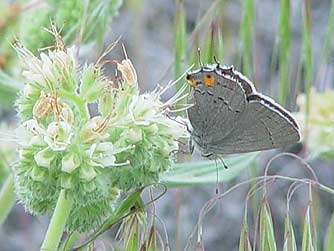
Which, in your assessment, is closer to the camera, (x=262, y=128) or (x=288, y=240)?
(x=288, y=240)

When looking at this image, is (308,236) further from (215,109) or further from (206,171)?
(206,171)

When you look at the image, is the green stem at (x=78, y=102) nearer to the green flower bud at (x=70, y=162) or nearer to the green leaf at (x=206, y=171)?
the green flower bud at (x=70, y=162)

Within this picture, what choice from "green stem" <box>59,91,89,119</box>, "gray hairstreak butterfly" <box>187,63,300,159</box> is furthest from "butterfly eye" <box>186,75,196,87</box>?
"green stem" <box>59,91,89,119</box>

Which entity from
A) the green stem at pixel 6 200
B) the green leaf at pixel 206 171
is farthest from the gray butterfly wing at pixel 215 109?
the green stem at pixel 6 200

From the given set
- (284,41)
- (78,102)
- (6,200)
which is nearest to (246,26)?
(284,41)

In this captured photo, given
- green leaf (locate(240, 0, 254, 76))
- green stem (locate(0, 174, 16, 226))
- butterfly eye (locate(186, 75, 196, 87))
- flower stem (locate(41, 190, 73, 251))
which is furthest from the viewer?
green stem (locate(0, 174, 16, 226))

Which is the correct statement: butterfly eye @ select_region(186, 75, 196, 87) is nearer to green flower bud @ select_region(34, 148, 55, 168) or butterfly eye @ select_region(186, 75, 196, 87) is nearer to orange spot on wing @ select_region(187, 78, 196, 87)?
orange spot on wing @ select_region(187, 78, 196, 87)

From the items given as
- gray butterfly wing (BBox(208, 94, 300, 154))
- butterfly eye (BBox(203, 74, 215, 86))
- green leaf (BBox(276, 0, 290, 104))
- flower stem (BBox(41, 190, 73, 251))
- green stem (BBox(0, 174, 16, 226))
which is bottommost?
flower stem (BBox(41, 190, 73, 251))

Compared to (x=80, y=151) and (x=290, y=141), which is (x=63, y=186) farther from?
(x=290, y=141)

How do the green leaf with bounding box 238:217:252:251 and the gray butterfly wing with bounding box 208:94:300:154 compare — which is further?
the gray butterfly wing with bounding box 208:94:300:154
